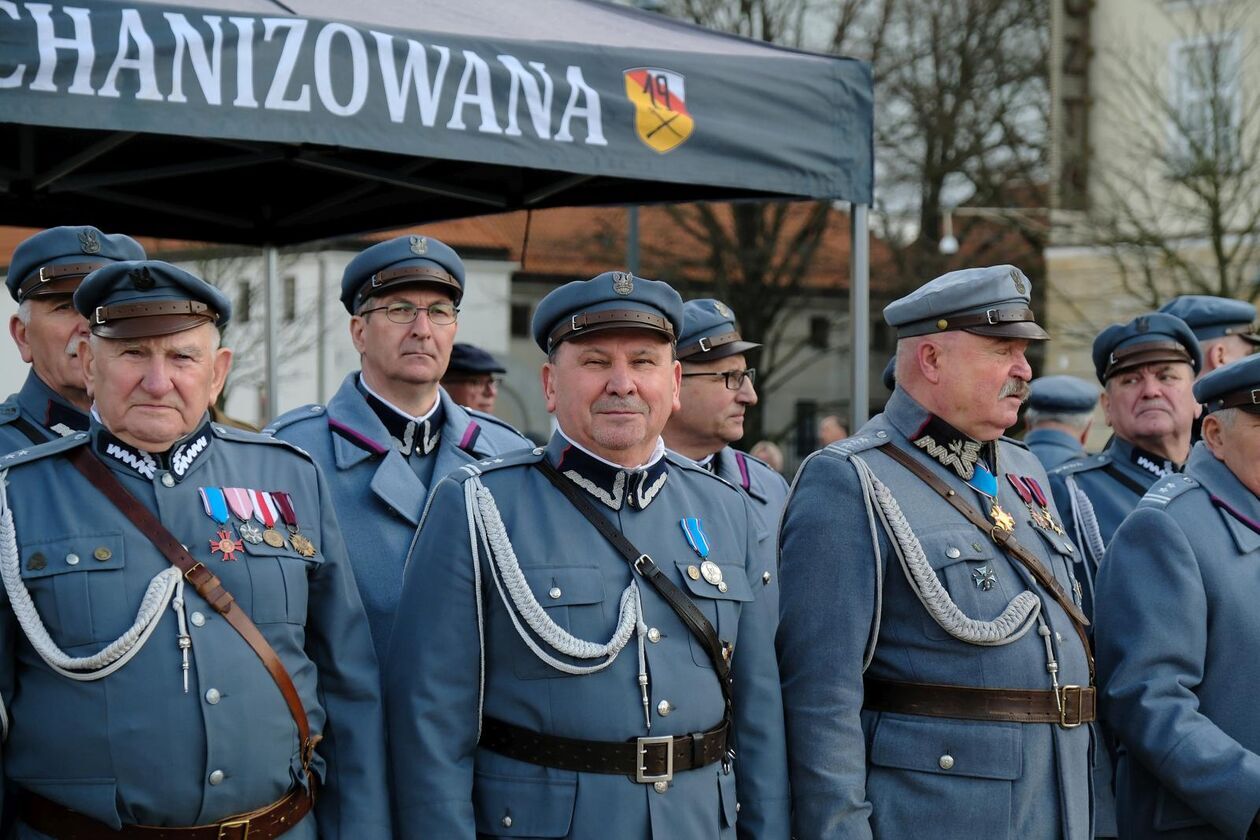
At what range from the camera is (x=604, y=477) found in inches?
136

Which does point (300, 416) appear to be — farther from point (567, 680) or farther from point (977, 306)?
point (977, 306)

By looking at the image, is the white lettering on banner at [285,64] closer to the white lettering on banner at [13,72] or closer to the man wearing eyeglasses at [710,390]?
the white lettering on banner at [13,72]

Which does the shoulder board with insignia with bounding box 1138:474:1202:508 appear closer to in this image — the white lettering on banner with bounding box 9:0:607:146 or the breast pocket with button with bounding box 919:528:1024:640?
the breast pocket with button with bounding box 919:528:1024:640

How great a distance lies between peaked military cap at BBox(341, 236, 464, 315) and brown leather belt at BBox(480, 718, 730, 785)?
1565mm

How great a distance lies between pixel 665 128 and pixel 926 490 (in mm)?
1810

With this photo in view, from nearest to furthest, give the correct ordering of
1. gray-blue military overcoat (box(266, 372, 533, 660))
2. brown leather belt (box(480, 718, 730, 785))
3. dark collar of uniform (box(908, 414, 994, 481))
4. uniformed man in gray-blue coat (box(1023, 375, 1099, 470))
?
brown leather belt (box(480, 718, 730, 785)) < dark collar of uniform (box(908, 414, 994, 481)) < gray-blue military overcoat (box(266, 372, 533, 660)) < uniformed man in gray-blue coat (box(1023, 375, 1099, 470))

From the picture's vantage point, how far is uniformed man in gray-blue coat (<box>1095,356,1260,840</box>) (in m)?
3.75

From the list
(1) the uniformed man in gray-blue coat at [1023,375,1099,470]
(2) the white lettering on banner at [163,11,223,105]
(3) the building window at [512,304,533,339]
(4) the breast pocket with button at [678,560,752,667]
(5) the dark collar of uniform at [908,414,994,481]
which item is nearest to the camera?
(4) the breast pocket with button at [678,560,752,667]

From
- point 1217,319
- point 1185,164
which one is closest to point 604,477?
point 1217,319

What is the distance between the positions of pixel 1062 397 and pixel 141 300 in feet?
14.3

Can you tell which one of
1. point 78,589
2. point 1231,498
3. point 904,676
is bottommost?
point 904,676

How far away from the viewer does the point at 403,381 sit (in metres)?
4.38

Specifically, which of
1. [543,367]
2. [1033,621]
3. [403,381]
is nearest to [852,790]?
[1033,621]

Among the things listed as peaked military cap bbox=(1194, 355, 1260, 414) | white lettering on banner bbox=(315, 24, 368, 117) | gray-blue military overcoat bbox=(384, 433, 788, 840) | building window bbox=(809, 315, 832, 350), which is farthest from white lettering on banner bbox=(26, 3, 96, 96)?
building window bbox=(809, 315, 832, 350)
